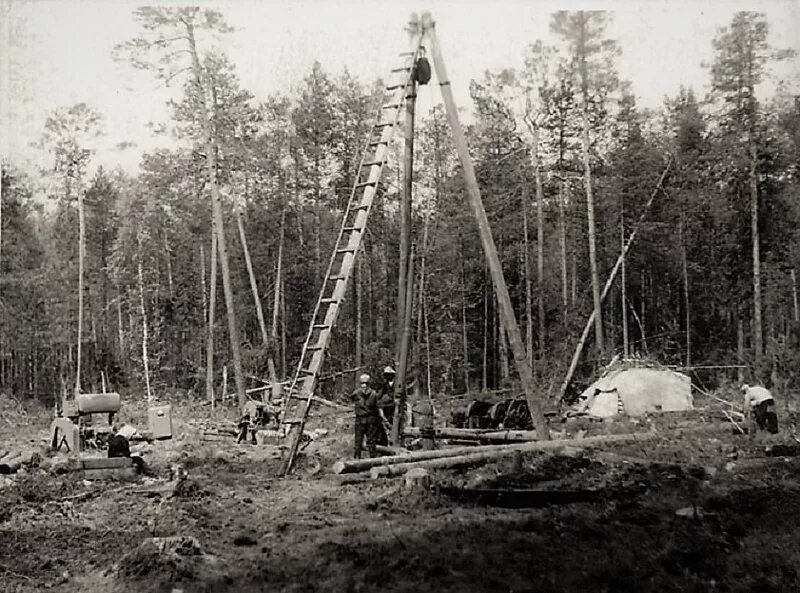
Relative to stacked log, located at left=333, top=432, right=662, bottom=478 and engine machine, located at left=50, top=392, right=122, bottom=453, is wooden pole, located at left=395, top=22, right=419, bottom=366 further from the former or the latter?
engine machine, located at left=50, top=392, right=122, bottom=453

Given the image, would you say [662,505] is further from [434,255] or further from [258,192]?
[258,192]

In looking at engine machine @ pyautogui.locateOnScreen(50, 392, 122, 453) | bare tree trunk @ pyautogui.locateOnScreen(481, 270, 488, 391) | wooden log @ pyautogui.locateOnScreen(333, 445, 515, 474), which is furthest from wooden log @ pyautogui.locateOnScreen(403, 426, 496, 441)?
bare tree trunk @ pyautogui.locateOnScreen(481, 270, 488, 391)

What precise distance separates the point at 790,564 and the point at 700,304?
2845 centimetres

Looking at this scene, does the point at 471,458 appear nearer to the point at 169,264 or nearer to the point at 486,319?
the point at 486,319

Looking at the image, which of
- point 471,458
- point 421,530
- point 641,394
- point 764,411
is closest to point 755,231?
point 641,394

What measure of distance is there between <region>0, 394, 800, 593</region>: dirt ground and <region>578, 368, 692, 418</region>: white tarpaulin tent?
19.1 feet

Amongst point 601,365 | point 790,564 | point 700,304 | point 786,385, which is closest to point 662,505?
point 790,564

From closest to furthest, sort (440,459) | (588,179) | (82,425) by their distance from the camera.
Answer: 1. (440,459)
2. (82,425)
3. (588,179)

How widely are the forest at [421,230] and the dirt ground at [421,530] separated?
8.86 m

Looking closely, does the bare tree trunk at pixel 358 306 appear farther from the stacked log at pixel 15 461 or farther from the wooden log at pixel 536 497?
the wooden log at pixel 536 497

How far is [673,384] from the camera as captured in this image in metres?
17.2

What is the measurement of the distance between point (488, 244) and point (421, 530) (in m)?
4.52

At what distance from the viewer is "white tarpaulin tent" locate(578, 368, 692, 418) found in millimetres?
16891

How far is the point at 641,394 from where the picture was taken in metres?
16.9
